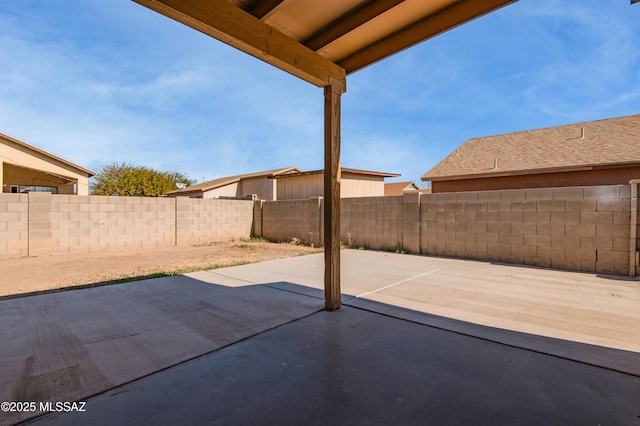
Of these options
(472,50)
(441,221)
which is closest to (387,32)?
(441,221)

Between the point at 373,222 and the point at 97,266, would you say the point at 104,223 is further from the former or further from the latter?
the point at 373,222

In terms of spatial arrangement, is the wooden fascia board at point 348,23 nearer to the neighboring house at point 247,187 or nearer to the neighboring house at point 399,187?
the neighboring house at point 247,187

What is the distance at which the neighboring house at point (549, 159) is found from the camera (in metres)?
9.45

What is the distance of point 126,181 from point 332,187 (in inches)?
907

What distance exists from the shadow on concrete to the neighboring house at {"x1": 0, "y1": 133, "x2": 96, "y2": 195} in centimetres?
1342

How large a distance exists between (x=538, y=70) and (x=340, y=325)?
11731mm

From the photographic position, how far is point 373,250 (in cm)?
864

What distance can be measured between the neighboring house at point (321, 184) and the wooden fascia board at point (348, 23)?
37.5 ft

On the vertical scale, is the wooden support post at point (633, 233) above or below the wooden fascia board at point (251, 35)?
below

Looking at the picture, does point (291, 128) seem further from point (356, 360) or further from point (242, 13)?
point (356, 360)

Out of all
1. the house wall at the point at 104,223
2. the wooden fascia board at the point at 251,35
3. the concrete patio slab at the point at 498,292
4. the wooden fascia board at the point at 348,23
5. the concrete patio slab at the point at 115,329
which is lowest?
the concrete patio slab at the point at 115,329

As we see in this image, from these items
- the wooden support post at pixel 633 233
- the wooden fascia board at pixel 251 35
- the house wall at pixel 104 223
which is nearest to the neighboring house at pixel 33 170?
the house wall at pixel 104 223

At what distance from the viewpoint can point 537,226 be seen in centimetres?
602

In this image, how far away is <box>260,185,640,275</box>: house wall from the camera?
5250 millimetres
